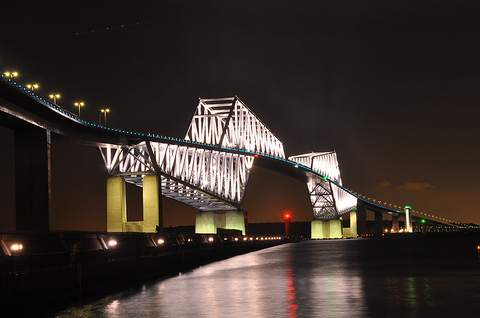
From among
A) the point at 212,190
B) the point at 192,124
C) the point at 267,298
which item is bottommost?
the point at 267,298

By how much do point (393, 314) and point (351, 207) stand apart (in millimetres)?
168210

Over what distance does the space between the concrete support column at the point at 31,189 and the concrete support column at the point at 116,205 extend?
22757mm

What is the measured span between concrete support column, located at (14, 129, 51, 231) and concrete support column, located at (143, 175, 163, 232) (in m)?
23.3

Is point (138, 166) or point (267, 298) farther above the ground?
point (138, 166)

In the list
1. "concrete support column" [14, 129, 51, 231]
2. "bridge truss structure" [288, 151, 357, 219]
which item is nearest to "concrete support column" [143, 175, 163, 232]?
"concrete support column" [14, 129, 51, 231]

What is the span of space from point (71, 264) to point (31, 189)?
34759 mm

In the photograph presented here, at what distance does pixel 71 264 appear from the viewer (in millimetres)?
17766

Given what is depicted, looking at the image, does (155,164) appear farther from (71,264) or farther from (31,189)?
(71,264)

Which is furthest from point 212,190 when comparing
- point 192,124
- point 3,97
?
point 3,97

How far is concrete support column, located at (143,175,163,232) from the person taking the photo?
Answer: 7275cm

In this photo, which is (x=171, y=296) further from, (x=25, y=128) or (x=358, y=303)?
(x=25, y=128)

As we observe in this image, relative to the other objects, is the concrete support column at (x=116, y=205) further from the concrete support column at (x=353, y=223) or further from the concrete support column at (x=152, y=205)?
the concrete support column at (x=353, y=223)

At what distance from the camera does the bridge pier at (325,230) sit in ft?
543

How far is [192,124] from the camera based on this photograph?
4067 inches
